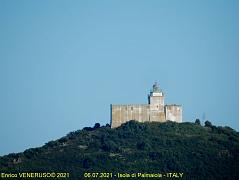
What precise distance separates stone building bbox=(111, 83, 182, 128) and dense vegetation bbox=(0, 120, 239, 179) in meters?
0.91

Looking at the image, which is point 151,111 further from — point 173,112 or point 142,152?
point 142,152

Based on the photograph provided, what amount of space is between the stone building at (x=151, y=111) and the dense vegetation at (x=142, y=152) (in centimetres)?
91

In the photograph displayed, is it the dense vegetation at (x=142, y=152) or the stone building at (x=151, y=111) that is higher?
the stone building at (x=151, y=111)

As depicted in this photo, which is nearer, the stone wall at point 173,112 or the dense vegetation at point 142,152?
the dense vegetation at point 142,152

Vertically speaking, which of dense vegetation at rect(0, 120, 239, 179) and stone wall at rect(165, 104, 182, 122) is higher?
stone wall at rect(165, 104, 182, 122)

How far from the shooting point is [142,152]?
158250 millimetres

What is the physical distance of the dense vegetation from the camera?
154 meters

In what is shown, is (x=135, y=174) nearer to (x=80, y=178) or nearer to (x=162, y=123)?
(x=80, y=178)

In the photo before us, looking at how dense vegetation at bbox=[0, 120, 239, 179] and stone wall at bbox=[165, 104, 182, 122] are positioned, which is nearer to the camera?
dense vegetation at bbox=[0, 120, 239, 179]

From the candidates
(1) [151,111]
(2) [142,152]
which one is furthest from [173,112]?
(2) [142,152]

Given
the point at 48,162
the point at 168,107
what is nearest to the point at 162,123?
the point at 168,107

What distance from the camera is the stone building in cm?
16275

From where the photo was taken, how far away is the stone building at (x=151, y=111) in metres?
163

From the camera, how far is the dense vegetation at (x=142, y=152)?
504 feet
